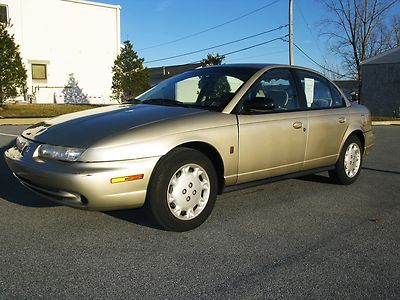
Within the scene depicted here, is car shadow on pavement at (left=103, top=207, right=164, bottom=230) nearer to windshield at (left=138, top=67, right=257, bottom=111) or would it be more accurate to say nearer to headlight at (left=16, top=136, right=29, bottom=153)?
headlight at (left=16, top=136, right=29, bottom=153)

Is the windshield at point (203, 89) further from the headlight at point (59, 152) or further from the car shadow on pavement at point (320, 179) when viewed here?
the car shadow on pavement at point (320, 179)

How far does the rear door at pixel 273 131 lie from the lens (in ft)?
14.6

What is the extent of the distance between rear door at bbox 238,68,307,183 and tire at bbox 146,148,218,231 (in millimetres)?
488

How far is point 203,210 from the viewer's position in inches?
161

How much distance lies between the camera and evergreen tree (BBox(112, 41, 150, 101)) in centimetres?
2998

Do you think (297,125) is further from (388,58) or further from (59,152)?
(388,58)

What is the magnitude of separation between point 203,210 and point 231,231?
325 mm

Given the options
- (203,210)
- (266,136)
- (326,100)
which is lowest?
(203,210)

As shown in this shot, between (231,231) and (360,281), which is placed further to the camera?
(231,231)

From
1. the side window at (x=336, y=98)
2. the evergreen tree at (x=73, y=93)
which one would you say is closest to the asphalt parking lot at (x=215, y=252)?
the side window at (x=336, y=98)

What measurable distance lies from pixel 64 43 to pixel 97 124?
105 feet

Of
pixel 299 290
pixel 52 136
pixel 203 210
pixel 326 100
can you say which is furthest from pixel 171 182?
pixel 326 100

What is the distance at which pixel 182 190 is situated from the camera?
12.9 ft

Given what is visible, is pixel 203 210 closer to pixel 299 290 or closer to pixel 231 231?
pixel 231 231
